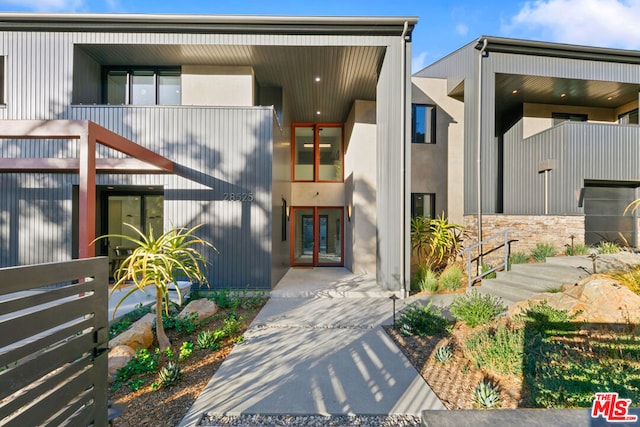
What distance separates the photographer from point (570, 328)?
142 inches

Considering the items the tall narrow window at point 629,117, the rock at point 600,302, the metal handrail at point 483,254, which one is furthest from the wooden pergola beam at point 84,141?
the tall narrow window at point 629,117

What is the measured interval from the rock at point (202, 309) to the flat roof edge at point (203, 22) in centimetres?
607

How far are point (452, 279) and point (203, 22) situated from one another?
27.6 ft

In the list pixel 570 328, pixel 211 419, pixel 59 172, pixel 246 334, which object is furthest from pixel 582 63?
pixel 59 172

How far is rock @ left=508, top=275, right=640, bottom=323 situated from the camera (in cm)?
380

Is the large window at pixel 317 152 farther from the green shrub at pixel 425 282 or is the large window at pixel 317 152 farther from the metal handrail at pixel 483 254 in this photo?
the metal handrail at pixel 483 254

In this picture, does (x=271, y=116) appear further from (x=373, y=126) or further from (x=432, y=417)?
(x=432, y=417)

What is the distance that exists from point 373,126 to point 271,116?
143 inches

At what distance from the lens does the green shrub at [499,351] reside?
120 inches

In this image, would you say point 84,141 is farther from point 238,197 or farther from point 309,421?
point 309,421

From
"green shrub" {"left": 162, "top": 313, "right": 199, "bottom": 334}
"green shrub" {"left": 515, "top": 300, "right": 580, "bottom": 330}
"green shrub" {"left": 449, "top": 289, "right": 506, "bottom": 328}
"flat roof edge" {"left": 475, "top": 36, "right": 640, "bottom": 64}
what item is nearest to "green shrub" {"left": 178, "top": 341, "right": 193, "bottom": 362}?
"green shrub" {"left": 162, "top": 313, "right": 199, "bottom": 334}

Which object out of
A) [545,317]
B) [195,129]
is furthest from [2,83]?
[545,317]

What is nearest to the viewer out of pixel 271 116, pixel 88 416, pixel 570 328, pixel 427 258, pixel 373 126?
pixel 88 416

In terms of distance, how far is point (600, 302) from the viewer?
13.1 feet
